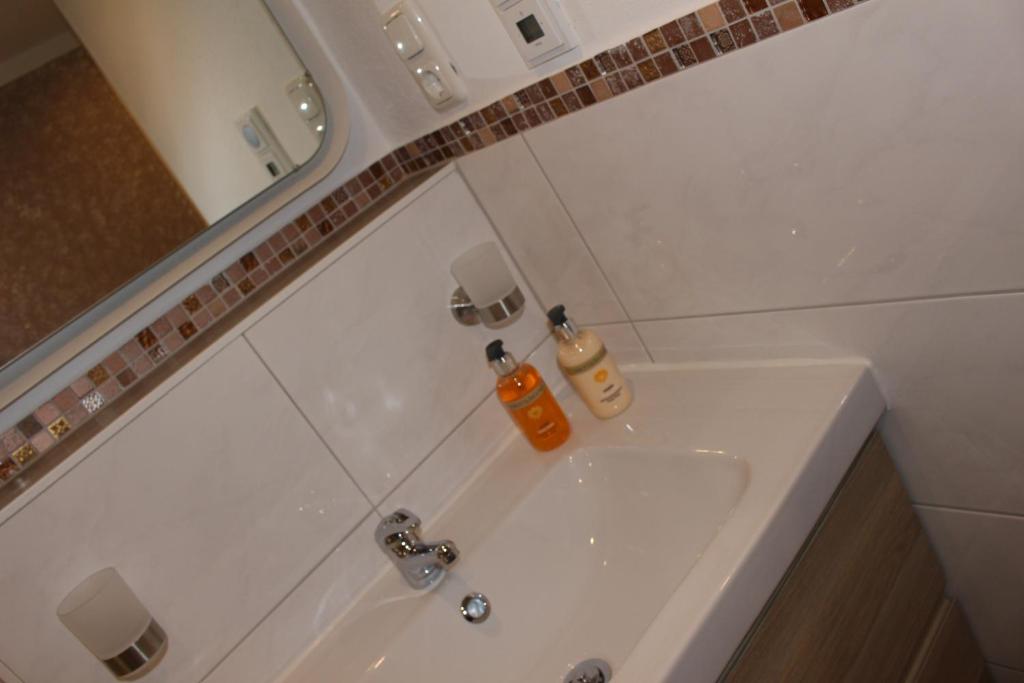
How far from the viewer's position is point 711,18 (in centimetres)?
83

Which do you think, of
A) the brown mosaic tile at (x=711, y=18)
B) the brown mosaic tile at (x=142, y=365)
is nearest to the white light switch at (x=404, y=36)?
the brown mosaic tile at (x=711, y=18)

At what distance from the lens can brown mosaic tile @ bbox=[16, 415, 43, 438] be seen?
0.96m

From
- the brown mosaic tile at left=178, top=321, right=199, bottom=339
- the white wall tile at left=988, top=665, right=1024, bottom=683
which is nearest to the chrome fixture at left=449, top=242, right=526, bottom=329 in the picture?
the brown mosaic tile at left=178, top=321, right=199, bottom=339

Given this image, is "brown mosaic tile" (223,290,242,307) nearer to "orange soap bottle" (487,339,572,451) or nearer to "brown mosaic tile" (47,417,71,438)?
"brown mosaic tile" (47,417,71,438)

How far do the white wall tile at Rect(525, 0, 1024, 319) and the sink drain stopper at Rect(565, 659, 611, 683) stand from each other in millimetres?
458

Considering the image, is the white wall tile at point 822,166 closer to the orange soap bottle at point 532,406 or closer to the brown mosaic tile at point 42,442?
the orange soap bottle at point 532,406

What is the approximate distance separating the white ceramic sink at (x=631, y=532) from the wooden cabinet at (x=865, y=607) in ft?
0.12

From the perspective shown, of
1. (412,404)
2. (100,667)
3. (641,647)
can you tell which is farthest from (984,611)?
(100,667)

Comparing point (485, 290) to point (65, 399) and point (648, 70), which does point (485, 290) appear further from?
point (65, 399)

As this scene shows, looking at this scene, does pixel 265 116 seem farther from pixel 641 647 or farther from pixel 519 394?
pixel 641 647

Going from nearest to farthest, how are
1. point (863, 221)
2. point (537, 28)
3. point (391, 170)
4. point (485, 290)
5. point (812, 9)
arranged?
point (812, 9), point (863, 221), point (537, 28), point (485, 290), point (391, 170)

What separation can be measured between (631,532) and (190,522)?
0.54 meters

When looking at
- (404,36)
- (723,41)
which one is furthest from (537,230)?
(723,41)

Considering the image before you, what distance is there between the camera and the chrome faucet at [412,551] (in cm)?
105
